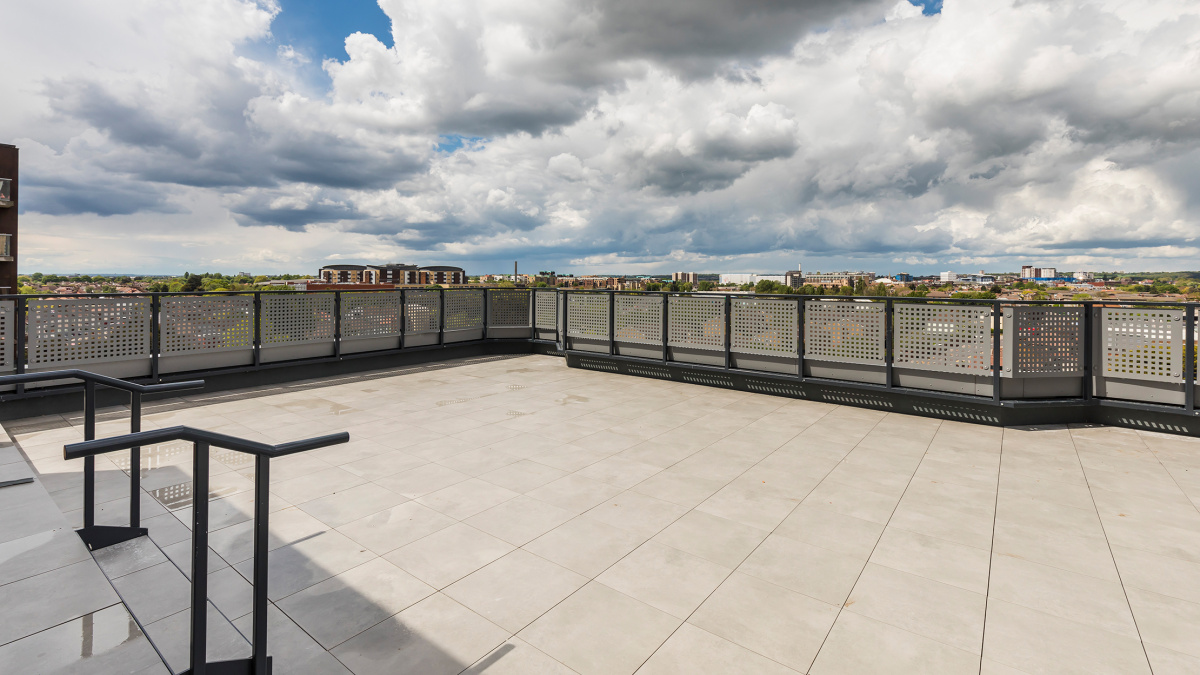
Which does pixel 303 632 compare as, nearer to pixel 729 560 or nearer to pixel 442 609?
pixel 442 609

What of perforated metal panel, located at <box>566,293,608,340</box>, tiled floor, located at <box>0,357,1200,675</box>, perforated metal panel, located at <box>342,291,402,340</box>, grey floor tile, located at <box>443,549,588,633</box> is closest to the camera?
tiled floor, located at <box>0,357,1200,675</box>

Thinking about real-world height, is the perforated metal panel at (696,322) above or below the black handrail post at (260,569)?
above

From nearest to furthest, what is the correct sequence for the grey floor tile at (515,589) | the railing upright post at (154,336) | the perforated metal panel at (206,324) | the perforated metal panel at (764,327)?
1. the grey floor tile at (515,589)
2. the railing upright post at (154,336)
3. the perforated metal panel at (206,324)
4. the perforated metal panel at (764,327)

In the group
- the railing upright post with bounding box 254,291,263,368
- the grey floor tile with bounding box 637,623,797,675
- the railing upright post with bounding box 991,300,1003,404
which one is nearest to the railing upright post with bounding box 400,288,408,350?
the railing upright post with bounding box 254,291,263,368

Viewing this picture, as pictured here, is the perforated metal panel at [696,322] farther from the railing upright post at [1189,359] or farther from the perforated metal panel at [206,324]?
→ the perforated metal panel at [206,324]

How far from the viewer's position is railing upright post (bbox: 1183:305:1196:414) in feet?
18.7

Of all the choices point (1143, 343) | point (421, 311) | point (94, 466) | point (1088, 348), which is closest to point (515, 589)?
point (94, 466)

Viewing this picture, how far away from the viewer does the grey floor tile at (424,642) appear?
7.34 feet

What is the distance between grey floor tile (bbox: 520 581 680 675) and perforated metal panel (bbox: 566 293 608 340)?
291 inches

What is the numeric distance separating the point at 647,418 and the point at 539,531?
127 inches

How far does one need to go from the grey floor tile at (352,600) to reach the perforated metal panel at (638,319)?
266 inches

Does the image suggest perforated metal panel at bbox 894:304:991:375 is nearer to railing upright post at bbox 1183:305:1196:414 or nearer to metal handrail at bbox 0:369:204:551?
railing upright post at bbox 1183:305:1196:414

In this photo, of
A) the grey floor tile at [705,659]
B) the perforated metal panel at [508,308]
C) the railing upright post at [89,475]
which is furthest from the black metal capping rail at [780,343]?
the grey floor tile at [705,659]

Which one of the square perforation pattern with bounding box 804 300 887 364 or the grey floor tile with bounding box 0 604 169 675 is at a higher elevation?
the square perforation pattern with bounding box 804 300 887 364
